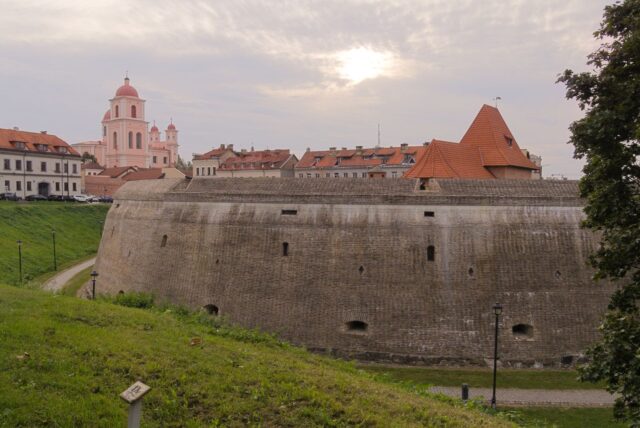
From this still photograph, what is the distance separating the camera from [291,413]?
913 centimetres

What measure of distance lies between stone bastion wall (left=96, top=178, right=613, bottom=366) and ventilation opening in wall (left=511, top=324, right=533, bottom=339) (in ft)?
0.14

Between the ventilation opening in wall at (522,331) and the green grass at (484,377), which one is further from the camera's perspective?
the ventilation opening in wall at (522,331)

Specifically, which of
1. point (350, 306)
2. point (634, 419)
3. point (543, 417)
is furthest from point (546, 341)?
point (634, 419)

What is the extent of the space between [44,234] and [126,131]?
48.7 m

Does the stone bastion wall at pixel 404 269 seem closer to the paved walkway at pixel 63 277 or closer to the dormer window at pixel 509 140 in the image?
the dormer window at pixel 509 140

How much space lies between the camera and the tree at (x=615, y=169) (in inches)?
372

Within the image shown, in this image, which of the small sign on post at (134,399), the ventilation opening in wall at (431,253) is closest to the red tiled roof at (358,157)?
the ventilation opening in wall at (431,253)

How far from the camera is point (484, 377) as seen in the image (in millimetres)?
18766

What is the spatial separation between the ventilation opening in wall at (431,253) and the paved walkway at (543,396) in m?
5.12

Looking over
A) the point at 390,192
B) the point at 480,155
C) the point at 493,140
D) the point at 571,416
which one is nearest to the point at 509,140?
the point at 493,140

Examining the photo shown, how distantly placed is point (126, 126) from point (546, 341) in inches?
3137

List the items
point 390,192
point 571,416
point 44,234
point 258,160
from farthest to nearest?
point 258,160 → point 44,234 → point 390,192 → point 571,416

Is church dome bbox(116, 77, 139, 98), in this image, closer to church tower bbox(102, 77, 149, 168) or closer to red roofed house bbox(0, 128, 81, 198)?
church tower bbox(102, 77, 149, 168)

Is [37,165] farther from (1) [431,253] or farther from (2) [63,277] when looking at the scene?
(1) [431,253]
